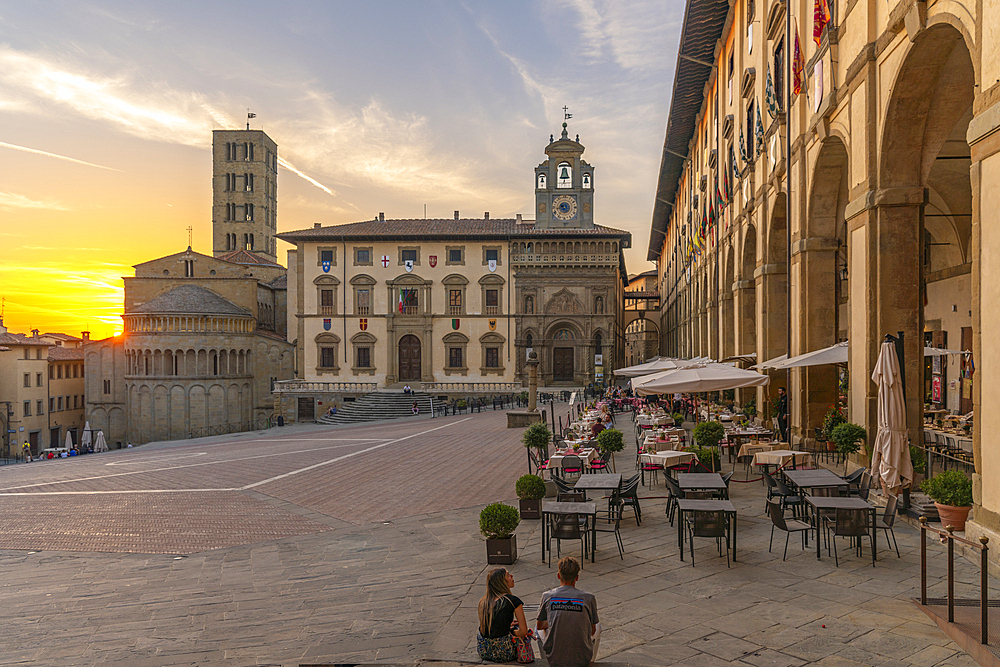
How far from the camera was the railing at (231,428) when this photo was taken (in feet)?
177

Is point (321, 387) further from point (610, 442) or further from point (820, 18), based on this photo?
→ point (820, 18)

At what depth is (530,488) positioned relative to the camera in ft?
33.3

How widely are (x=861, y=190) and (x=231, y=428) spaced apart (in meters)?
53.9

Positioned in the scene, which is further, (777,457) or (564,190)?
(564,190)

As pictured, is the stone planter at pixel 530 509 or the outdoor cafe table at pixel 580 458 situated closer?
the stone planter at pixel 530 509

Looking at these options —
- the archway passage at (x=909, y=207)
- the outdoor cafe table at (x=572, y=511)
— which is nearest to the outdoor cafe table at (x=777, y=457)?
the archway passage at (x=909, y=207)

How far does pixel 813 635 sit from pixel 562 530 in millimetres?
3057

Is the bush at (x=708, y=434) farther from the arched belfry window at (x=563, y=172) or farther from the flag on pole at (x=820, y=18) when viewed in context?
the arched belfry window at (x=563, y=172)

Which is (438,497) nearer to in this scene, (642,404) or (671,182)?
(642,404)

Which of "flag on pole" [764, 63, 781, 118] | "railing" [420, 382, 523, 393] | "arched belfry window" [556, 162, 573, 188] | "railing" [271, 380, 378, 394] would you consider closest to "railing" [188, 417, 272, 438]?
"railing" [271, 380, 378, 394]

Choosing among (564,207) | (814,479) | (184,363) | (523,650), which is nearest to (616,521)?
(814,479)

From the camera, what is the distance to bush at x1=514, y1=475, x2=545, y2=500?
10.1m

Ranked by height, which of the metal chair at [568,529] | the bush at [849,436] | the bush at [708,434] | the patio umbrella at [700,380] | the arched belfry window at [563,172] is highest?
the arched belfry window at [563,172]

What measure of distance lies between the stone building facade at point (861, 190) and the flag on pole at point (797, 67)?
49 millimetres
